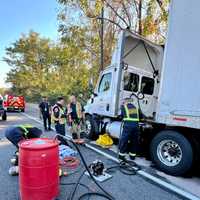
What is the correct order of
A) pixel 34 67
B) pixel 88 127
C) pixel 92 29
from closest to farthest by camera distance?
pixel 88 127, pixel 92 29, pixel 34 67

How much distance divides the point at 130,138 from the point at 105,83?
258 cm

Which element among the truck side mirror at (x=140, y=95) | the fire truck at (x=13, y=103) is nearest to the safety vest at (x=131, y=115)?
the truck side mirror at (x=140, y=95)

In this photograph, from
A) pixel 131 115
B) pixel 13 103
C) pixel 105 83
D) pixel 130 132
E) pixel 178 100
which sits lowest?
pixel 13 103

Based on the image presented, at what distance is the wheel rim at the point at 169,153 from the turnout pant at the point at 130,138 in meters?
0.80

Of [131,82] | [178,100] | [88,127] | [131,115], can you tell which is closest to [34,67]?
[88,127]

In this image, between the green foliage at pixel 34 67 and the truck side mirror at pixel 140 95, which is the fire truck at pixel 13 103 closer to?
the green foliage at pixel 34 67

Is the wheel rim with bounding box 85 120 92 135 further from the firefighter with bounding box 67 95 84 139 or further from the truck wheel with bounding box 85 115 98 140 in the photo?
the firefighter with bounding box 67 95 84 139

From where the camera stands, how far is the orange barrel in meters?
3.11

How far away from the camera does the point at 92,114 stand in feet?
26.8

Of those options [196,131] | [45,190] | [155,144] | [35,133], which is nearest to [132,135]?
[155,144]

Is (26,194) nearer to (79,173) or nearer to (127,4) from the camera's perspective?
(79,173)

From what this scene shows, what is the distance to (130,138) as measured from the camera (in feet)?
18.4

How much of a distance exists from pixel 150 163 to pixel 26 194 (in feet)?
10.5

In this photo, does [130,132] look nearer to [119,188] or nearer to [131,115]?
[131,115]
